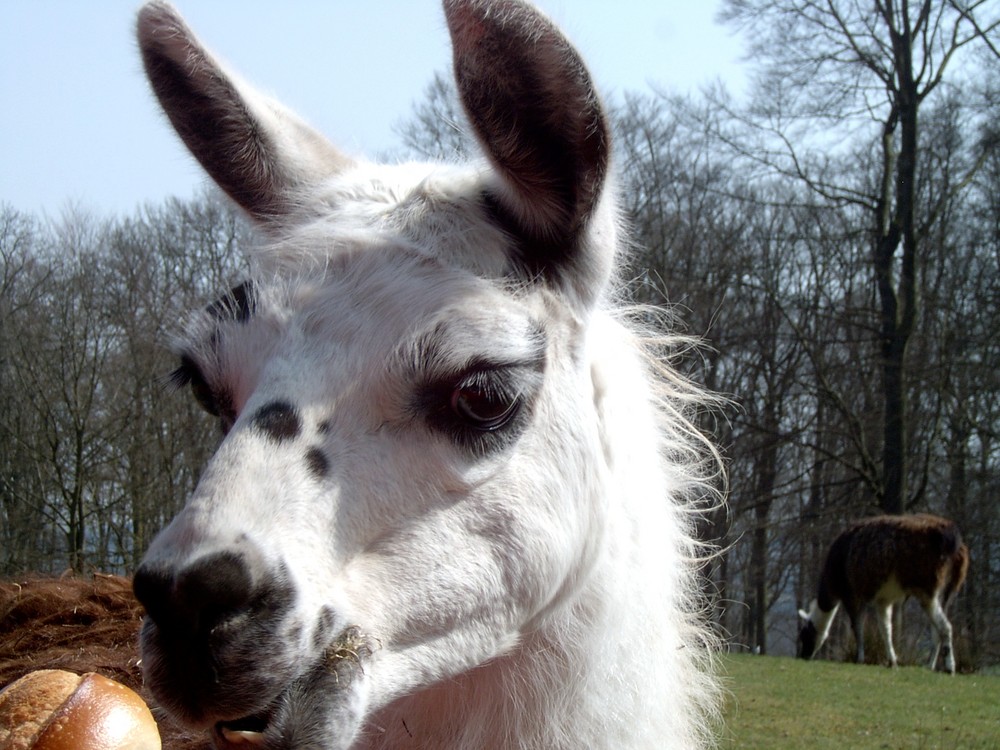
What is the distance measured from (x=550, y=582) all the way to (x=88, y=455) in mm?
21723

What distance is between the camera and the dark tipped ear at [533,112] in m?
2.13

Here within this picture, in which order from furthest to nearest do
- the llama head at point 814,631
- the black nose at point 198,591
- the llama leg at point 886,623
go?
1. the llama head at point 814,631
2. the llama leg at point 886,623
3. the black nose at point 198,591

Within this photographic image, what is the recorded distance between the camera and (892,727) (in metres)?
8.87

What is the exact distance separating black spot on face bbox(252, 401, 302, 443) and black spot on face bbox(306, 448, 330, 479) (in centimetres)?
5

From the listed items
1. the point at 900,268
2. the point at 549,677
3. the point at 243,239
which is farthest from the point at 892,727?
the point at 900,268

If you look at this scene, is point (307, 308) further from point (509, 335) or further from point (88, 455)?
point (88, 455)

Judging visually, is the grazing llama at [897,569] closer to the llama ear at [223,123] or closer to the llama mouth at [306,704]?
the llama ear at [223,123]

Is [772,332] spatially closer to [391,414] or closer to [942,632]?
[942,632]

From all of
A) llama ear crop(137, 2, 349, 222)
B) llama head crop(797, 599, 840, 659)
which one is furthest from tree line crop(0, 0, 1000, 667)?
llama ear crop(137, 2, 349, 222)

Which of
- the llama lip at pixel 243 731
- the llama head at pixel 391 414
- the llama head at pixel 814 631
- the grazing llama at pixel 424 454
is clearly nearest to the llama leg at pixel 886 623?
the llama head at pixel 814 631

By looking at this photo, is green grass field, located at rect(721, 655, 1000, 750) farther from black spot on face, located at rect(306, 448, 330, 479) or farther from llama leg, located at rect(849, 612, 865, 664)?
black spot on face, located at rect(306, 448, 330, 479)

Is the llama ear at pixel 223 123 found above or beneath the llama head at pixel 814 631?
above

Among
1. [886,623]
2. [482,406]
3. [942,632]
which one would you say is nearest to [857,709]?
[942,632]

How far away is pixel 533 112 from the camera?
2.28 meters
